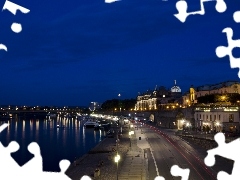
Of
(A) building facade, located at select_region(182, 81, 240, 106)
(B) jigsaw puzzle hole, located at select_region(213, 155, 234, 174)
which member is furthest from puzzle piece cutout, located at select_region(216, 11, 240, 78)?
(A) building facade, located at select_region(182, 81, 240, 106)

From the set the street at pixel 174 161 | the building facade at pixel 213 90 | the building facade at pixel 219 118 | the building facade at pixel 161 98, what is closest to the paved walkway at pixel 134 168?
the street at pixel 174 161

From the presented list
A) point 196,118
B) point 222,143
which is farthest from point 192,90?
point 222,143

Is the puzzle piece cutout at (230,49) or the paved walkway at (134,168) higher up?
the puzzle piece cutout at (230,49)

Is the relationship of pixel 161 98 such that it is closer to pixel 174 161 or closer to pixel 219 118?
pixel 219 118

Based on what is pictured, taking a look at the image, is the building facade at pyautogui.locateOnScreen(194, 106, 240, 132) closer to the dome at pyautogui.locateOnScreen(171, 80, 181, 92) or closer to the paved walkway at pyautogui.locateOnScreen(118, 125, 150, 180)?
the paved walkway at pyautogui.locateOnScreen(118, 125, 150, 180)

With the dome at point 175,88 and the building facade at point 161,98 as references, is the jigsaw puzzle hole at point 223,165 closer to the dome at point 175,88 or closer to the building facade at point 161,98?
the building facade at point 161,98

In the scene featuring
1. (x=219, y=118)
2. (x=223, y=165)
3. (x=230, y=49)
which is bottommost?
(x=223, y=165)

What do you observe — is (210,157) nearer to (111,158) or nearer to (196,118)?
(111,158)

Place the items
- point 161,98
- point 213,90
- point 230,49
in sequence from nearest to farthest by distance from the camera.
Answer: point 230,49
point 213,90
point 161,98

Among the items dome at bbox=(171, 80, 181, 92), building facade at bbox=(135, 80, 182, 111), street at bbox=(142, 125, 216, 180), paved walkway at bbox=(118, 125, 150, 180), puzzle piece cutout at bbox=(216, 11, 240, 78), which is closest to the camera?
puzzle piece cutout at bbox=(216, 11, 240, 78)

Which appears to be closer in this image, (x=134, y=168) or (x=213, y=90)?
(x=134, y=168)

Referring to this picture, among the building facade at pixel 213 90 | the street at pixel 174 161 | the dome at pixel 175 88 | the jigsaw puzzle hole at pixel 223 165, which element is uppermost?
the dome at pixel 175 88

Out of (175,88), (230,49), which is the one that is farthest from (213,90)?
(230,49)

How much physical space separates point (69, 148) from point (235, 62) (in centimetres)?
5464
